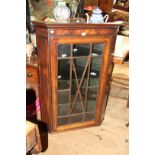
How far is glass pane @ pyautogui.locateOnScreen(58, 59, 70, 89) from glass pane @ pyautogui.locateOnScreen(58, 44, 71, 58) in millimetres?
49

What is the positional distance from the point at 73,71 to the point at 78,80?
117mm

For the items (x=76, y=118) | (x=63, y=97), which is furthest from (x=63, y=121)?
(x=63, y=97)

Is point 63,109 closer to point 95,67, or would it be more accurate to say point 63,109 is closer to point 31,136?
point 95,67

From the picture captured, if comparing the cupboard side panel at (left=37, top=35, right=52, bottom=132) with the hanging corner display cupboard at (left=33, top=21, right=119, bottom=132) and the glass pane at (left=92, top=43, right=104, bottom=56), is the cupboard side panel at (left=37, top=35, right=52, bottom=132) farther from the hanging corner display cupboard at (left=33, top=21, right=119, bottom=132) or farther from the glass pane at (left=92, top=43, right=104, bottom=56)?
the glass pane at (left=92, top=43, right=104, bottom=56)

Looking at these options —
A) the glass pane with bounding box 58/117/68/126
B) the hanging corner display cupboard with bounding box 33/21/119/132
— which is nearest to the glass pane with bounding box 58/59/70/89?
the hanging corner display cupboard with bounding box 33/21/119/132

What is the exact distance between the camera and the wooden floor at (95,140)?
2061 mm

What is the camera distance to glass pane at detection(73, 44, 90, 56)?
1957mm

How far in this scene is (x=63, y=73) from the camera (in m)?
2.02

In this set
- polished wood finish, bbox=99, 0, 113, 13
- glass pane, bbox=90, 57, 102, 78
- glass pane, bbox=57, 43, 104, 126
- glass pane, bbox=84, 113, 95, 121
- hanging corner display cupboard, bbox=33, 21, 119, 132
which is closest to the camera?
hanging corner display cupboard, bbox=33, 21, 119, 132

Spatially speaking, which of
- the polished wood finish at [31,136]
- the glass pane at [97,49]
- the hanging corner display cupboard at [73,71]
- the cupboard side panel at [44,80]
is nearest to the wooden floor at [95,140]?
the hanging corner display cupboard at [73,71]

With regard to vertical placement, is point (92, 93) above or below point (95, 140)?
above
